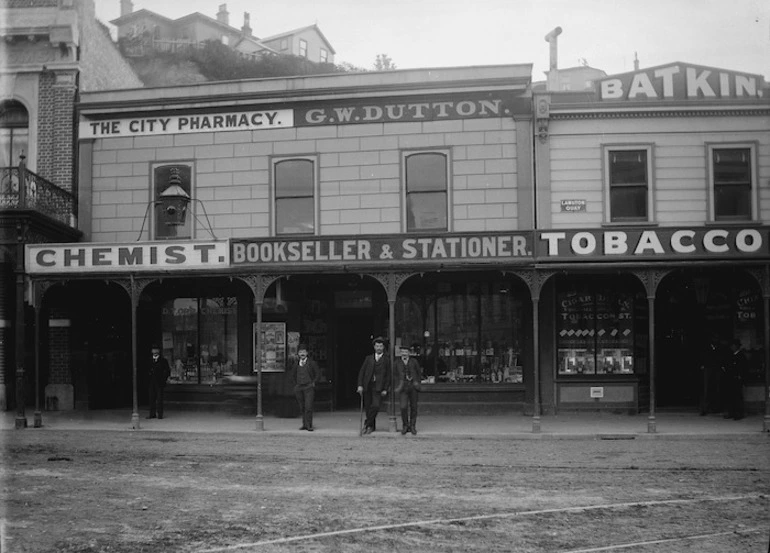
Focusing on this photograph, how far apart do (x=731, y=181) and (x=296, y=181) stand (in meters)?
9.84

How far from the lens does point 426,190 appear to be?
19172 millimetres

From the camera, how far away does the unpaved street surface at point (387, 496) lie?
7.78m

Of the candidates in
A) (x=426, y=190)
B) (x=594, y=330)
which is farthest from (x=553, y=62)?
(x=594, y=330)

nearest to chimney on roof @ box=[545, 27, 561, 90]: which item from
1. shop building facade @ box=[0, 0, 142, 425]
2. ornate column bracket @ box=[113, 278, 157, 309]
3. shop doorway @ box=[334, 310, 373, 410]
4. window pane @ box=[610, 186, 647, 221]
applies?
window pane @ box=[610, 186, 647, 221]

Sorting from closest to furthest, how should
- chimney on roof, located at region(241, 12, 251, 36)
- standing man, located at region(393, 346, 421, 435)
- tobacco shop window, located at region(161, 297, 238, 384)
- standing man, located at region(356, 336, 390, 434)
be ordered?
standing man, located at region(393, 346, 421, 435) → standing man, located at region(356, 336, 390, 434) → tobacco shop window, located at region(161, 297, 238, 384) → chimney on roof, located at region(241, 12, 251, 36)

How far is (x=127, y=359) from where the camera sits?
71.6 ft

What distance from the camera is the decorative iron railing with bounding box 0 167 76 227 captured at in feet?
58.7

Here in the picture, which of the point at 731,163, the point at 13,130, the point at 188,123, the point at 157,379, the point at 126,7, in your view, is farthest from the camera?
the point at 126,7

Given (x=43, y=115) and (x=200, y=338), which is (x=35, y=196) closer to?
(x=43, y=115)

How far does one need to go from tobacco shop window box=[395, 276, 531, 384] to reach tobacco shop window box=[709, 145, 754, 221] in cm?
483

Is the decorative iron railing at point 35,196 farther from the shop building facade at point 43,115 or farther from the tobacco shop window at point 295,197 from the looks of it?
the tobacco shop window at point 295,197

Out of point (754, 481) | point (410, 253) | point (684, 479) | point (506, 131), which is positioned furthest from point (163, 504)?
point (506, 131)

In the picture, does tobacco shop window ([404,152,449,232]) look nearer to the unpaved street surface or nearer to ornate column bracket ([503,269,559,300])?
ornate column bracket ([503,269,559,300])

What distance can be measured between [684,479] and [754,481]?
859mm
